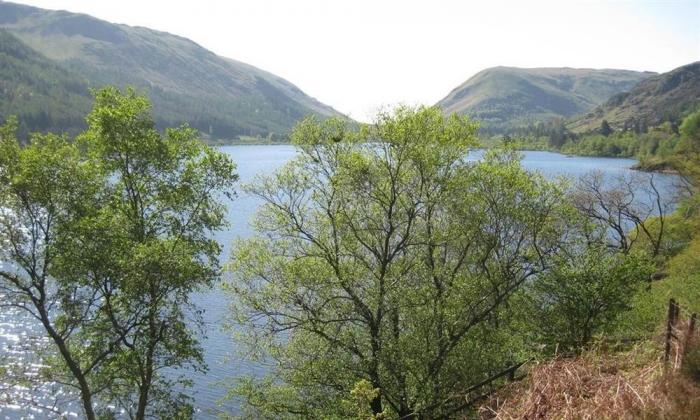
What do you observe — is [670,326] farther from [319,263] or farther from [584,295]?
[319,263]

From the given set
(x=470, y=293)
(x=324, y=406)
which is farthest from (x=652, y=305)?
(x=324, y=406)

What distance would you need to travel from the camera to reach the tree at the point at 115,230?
18781mm

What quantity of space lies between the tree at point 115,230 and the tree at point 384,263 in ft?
11.5

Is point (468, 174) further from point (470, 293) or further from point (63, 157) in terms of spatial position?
point (63, 157)

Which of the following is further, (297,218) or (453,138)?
(297,218)

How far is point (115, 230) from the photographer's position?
19578 millimetres

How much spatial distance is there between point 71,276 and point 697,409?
18.9 m

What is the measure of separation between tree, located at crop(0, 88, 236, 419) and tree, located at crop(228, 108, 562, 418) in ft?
11.5

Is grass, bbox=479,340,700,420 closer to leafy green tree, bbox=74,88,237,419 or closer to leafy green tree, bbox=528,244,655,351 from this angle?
leafy green tree, bbox=528,244,655,351

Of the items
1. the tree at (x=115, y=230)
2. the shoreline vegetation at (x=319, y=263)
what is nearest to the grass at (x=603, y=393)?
the shoreline vegetation at (x=319, y=263)

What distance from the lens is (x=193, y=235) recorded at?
22125mm

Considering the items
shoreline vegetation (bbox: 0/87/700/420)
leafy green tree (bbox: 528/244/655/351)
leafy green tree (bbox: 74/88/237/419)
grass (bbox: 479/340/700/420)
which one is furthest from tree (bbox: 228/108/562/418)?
grass (bbox: 479/340/700/420)

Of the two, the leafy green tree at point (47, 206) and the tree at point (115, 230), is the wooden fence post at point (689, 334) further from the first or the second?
the leafy green tree at point (47, 206)

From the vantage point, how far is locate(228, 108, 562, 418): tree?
22.1 metres
